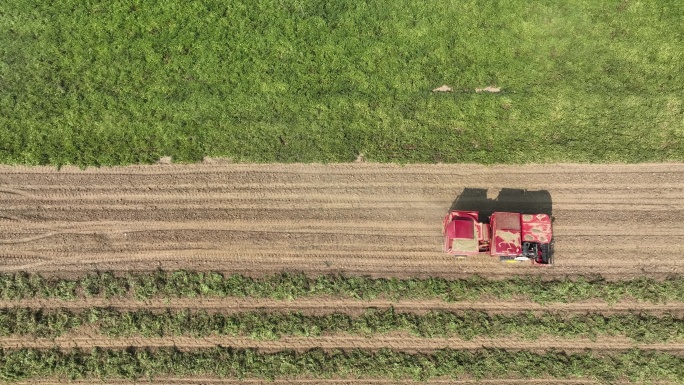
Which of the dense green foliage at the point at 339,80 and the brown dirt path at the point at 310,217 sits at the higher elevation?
the dense green foliage at the point at 339,80

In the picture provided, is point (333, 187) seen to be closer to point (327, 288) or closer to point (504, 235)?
point (327, 288)

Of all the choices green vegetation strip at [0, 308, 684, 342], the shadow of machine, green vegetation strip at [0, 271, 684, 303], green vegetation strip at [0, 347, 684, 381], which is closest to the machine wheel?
green vegetation strip at [0, 271, 684, 303]

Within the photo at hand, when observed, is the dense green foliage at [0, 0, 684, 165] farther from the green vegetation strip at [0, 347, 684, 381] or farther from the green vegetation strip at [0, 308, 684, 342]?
the green vegetation strip at [0, 347, 684, 381]

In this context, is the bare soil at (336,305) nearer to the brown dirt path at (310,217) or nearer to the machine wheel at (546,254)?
the brown dirt path at (310,217)

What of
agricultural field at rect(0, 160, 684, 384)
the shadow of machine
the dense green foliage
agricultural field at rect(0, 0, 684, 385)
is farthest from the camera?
the dense green foliage

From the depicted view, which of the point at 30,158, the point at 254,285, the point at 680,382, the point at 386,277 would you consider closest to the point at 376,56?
the point at 386,277

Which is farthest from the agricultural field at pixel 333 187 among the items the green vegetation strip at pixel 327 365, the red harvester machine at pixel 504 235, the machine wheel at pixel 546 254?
the red harvester machine at pixel 504 235
